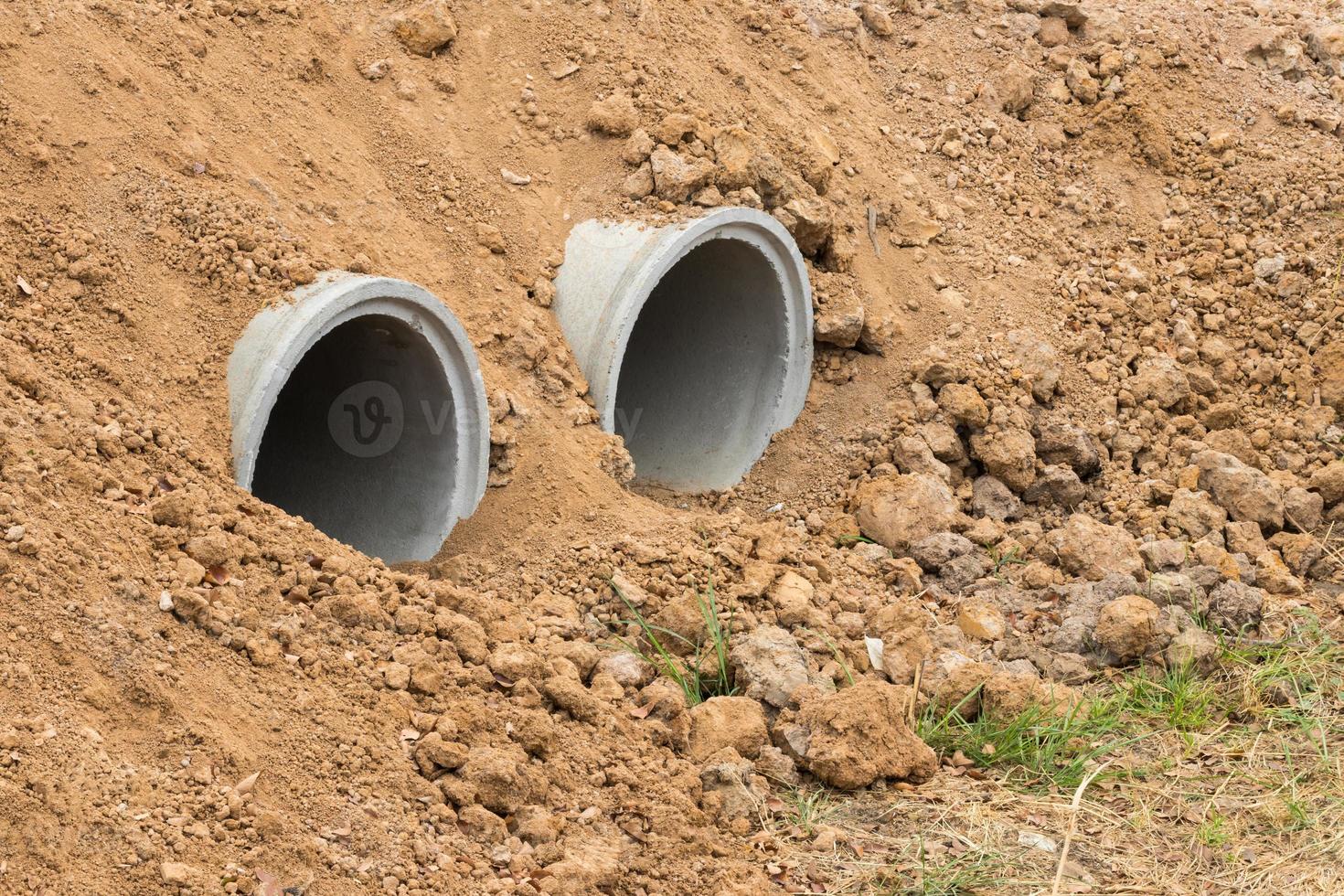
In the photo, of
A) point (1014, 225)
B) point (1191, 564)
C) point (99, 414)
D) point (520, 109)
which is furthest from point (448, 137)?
point (1191, 564)

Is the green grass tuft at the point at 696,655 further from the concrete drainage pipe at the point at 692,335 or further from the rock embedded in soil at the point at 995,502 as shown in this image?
the rock embedded in soil at the point at 995,502

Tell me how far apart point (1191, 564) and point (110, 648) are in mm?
3585

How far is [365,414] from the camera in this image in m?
5.20

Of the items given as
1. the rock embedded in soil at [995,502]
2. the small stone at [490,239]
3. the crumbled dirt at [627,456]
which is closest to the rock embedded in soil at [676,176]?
the crumbled dirt at [627,456]

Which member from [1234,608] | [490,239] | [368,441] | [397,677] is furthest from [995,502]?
[397,677]

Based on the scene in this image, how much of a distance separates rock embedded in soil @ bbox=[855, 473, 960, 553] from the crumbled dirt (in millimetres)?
19

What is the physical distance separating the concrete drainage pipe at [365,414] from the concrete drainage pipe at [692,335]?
2.25 ft

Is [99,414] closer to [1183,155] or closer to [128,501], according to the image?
[128,501]

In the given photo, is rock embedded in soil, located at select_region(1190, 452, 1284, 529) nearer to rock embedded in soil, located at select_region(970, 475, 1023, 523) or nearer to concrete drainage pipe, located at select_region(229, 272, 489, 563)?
rock embedded in soil, located at select_region(970, 475, 1023, 523)

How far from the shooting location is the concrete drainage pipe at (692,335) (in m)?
5.43

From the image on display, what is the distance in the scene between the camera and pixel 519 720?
12.3 feet

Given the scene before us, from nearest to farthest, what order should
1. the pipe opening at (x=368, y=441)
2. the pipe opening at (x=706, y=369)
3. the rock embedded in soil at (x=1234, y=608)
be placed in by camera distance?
1. the rock embedded in soil at (x=1234, y=608)
2. the pipe opening at (x=368, y=441)
3. the pipe opening at (x=706, y=369)

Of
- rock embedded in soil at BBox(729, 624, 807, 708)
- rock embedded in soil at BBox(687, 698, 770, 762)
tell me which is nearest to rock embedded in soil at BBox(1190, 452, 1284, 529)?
rock embedded in soil at BBox(729, 624, 807, 708)

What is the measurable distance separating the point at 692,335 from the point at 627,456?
49.7 inches
